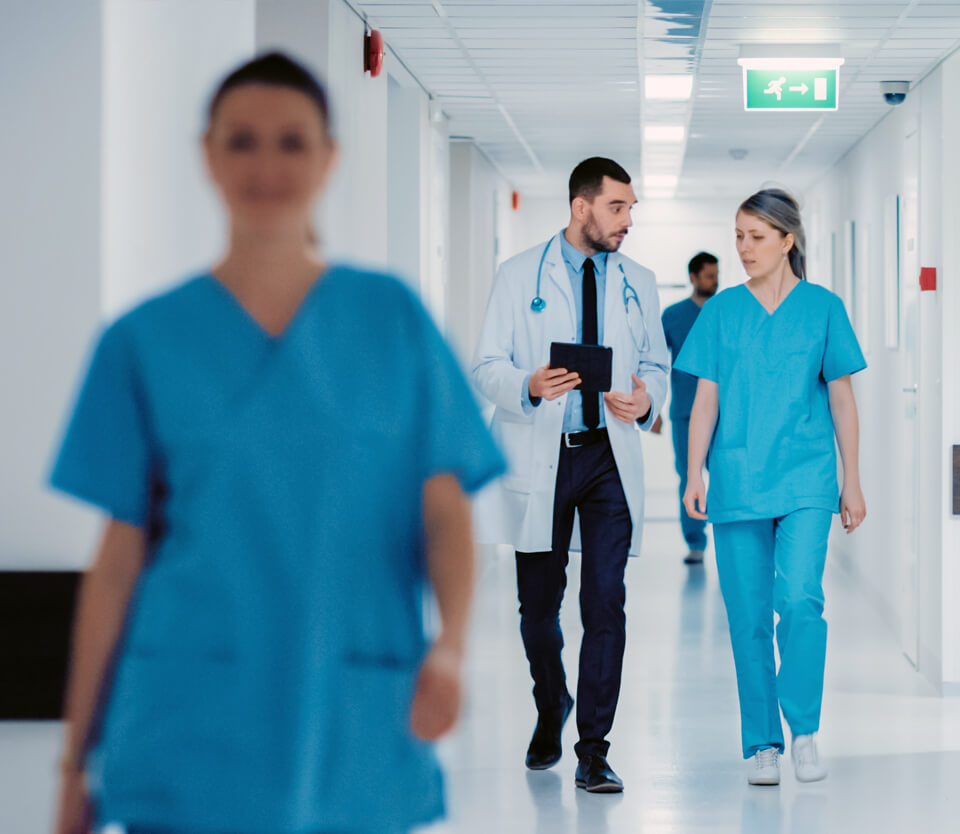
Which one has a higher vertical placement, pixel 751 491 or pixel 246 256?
pixel 246 256

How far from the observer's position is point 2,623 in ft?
8.75

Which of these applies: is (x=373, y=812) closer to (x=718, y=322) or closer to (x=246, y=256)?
(x=246, y=256)

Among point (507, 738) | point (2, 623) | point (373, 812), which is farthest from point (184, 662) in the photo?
point (507, 738)

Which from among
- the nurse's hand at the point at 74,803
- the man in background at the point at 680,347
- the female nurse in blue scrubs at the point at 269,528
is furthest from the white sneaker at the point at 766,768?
the man in background at the point at 680,347

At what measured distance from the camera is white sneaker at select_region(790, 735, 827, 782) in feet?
12.4

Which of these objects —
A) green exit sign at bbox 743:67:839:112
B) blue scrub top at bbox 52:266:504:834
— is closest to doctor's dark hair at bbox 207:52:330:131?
blue scrub top at bbox 52:266:504:834

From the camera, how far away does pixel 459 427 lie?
Result: 1271mm

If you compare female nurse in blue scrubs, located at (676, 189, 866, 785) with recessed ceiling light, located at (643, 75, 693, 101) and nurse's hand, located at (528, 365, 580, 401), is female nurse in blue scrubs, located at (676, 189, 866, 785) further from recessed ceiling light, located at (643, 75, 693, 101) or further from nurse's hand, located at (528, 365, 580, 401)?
recessed ceiling light, located at (643, 75, 693, 101)

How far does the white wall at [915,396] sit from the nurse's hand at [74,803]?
4434mm

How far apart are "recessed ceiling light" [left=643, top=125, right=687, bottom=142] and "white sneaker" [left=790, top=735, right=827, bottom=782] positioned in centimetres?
471

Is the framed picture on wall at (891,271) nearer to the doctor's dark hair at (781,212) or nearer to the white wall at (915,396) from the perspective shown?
the white wall at (915,396)

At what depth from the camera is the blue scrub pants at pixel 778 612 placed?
367 cm

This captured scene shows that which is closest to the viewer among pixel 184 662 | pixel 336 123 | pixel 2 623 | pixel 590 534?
pixel 184 662

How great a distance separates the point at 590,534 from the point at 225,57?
5.11ft
